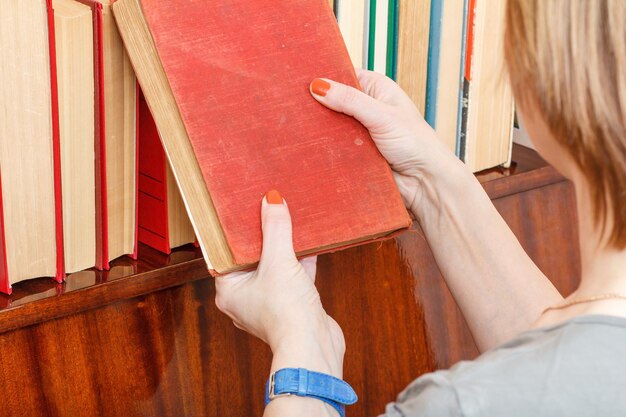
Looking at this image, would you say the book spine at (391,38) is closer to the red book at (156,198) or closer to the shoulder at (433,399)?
the red book at (156,198)

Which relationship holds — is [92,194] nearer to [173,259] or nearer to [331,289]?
[173,259]

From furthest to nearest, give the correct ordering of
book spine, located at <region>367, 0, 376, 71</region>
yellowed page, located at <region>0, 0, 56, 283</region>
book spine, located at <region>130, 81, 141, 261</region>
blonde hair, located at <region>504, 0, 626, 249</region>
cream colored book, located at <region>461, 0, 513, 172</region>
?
cream colored book, located at <region>461, 0, 513, 172</region>, book spine, located at <region>367, 0, 376, 71</region>, book spine, located at <region>130, 81, 141, 261</region>, yellowed page, located at <region>0, 0, 56, 283</region>, blonde hair, located at <region>504, 0, 626, 249</region>

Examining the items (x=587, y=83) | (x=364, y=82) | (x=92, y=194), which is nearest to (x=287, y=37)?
(x=364, y=82)

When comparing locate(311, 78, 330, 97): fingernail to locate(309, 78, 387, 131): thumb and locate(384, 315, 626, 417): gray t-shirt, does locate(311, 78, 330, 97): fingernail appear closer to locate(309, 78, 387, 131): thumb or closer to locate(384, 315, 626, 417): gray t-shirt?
locate(309, 78, 387, 131): thumb

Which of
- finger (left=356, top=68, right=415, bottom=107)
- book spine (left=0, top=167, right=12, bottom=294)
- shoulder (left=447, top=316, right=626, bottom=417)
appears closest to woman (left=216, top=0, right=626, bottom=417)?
shoulder (left=447, top=316, right=626, bottom=417)

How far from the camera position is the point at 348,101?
1024mm

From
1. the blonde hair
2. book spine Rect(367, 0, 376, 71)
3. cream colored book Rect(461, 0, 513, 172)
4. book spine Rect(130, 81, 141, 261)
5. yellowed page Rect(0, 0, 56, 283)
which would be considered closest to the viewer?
the blonde hair

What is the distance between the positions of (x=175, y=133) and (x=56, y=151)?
0.13 m

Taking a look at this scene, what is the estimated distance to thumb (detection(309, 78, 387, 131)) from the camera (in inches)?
40.1

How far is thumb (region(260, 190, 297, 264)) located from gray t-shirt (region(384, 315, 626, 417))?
0.27 meters

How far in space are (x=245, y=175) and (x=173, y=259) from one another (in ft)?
0.58

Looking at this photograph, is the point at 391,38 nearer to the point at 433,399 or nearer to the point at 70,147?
the point at 70,147

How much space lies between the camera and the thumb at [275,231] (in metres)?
0.97

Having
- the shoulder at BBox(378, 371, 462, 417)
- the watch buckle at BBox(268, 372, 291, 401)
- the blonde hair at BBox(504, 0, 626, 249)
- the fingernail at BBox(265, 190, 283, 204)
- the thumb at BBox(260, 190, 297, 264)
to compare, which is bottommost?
the watch buckle at BBox(268, 372, 291, 401)
